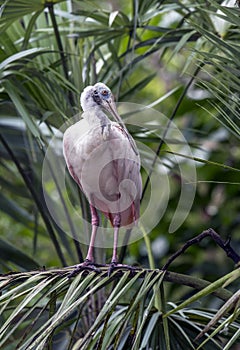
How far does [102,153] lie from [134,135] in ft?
2.52

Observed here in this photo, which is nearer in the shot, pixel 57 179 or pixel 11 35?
pixel 57 179

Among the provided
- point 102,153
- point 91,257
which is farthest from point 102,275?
point 102,153

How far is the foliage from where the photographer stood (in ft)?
4.82

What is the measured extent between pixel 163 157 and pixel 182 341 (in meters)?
1.22

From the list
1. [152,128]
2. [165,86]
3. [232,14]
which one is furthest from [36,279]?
[165,86]

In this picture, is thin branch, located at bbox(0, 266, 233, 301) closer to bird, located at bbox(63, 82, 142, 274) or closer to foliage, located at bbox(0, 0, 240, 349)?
foliage, located at bbox(0, 0, 240, 349)

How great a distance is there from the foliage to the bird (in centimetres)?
11

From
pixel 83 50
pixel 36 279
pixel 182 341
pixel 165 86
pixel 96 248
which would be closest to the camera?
pixel 36 279

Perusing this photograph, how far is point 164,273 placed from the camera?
59.6 inches

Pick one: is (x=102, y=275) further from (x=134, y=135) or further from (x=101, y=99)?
(x=134, y=135)

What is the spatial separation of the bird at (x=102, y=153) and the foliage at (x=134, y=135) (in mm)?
110

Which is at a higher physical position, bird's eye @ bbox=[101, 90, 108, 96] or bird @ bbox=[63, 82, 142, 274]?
bird's eye @ bbox=[101, 90, 108, 96]

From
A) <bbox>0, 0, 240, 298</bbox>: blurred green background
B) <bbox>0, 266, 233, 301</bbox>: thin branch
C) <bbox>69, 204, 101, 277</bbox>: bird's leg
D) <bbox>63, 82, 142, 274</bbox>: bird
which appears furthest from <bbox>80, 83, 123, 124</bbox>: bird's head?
<bbox>0, 266, 233, 301</bbox>: thin branch

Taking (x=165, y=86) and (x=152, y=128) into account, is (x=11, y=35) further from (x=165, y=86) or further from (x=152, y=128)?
(x=165, y=86)
